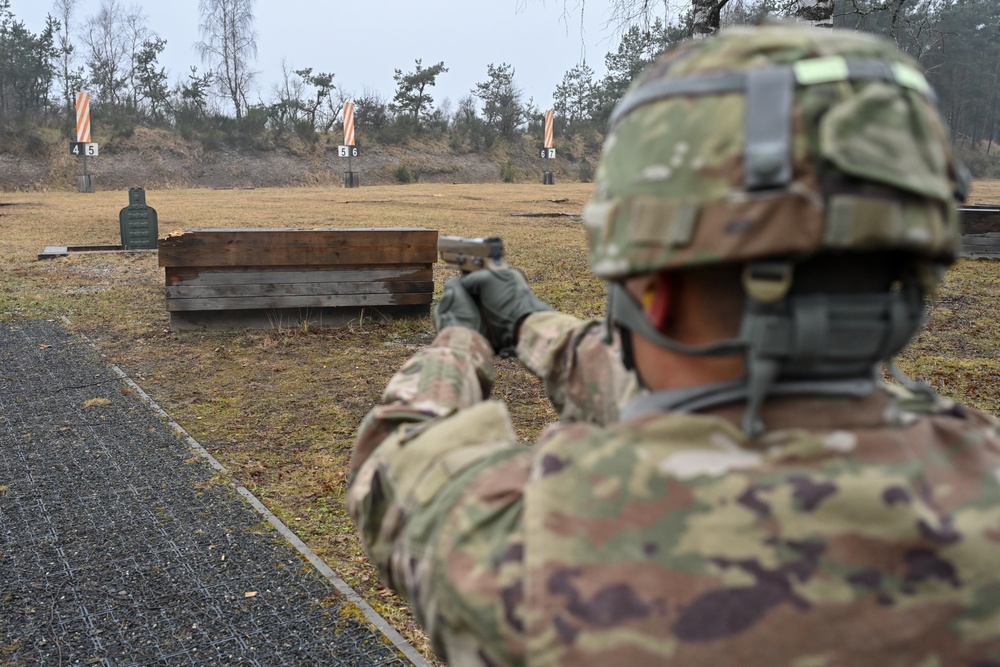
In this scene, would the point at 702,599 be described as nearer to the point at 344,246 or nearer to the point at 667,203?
the point at 667,203

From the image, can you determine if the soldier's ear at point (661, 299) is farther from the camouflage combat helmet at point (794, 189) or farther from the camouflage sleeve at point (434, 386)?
the camouflage sleeve at point (434, 386)

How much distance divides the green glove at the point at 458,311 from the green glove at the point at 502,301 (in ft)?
0.06

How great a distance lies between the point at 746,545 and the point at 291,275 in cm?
632

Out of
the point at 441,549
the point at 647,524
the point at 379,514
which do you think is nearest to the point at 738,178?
the point at 647,524

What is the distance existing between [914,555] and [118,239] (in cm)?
1476

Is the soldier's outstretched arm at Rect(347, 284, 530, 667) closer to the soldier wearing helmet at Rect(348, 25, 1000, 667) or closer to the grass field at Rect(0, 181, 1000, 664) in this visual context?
the soldier wearing helmet at Rect(348, 25, 1000, 667)

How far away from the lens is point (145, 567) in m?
3.20

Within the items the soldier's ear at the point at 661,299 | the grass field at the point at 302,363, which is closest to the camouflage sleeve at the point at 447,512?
the soldier's ear at the point at 661,299

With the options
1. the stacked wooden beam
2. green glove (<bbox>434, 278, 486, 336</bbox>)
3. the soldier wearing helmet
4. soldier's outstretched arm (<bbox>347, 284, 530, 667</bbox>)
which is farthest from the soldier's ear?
the stacked wooden beam

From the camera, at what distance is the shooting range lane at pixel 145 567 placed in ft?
8.94

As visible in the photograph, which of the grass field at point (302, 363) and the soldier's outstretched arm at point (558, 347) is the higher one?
the soldier's outstretched arm at point (558, 347)

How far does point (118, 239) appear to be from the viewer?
1417cm

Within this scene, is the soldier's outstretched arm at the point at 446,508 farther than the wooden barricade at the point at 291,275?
No

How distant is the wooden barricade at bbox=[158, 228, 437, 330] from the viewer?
674cm
